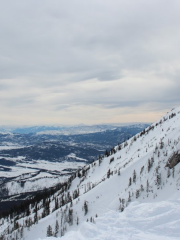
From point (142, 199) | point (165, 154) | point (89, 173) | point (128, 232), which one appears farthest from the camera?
point (89, 173)

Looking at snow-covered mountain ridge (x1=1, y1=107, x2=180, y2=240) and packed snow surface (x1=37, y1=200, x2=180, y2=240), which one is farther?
snow-covered mountain ridge (x1=1, y1=107, x2=180, y2=240)

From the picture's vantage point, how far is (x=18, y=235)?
5622cm

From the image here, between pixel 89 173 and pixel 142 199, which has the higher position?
pixel 142 199

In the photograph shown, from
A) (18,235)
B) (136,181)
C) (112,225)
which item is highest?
(112,225)

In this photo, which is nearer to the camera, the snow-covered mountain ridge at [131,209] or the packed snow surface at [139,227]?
the packed snow surface at [139,227]

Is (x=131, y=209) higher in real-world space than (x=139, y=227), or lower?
lower

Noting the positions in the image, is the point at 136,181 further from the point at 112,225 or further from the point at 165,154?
the point at 112,225

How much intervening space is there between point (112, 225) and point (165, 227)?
6.47 meters

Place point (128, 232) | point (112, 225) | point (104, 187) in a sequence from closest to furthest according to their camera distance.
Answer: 1. point (128, 232)
2. point (112, 225)
3. point (104, 187)

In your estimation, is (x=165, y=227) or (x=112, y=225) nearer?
(x=165, y=227)

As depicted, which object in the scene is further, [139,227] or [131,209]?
[131,209]

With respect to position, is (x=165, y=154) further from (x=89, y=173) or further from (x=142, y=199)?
(x=89, y=173)

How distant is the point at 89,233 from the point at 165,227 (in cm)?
867

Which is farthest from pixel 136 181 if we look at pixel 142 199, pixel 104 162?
pixel 104 162
